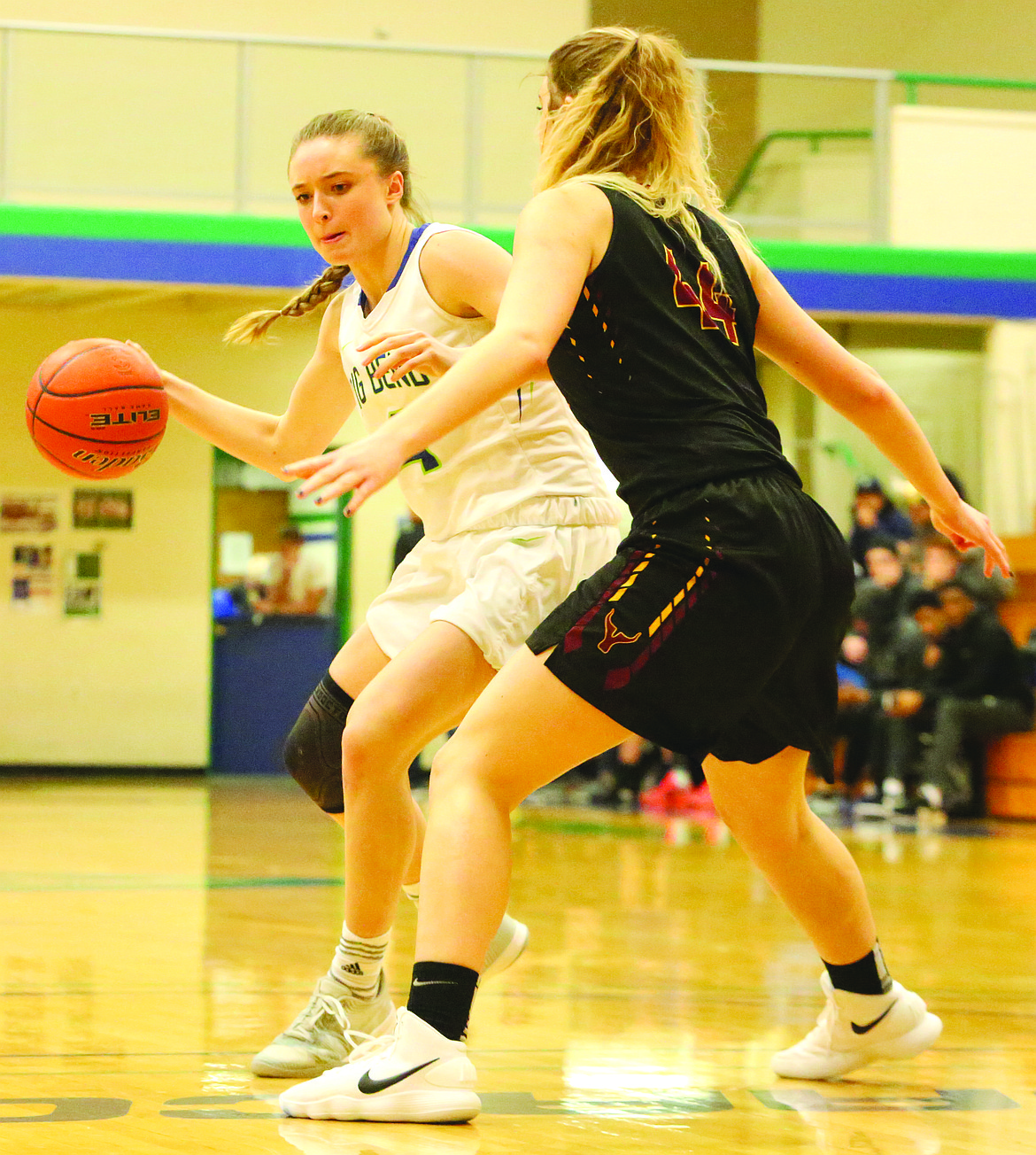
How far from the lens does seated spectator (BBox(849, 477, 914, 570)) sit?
10.1 meters

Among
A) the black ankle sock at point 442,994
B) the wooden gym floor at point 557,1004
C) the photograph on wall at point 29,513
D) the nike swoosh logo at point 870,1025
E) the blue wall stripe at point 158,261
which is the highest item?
the blue wall stripe at point 158,261

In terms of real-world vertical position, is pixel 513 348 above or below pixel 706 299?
below

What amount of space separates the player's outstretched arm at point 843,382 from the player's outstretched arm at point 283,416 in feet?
3.03

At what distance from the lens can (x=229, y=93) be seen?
1062cm

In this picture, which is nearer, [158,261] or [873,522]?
[873,522]

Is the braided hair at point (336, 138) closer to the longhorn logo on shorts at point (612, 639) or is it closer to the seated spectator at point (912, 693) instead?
the longhorn logo on shorts at point (612, 639)

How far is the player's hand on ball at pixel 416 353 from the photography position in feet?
8.46

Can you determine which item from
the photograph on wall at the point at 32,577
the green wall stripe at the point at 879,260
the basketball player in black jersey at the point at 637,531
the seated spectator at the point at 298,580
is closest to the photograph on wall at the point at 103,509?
the photograph on wall at the point at 32,577

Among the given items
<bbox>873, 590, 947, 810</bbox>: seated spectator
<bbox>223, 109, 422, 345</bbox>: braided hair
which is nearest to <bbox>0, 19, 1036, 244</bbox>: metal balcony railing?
<bbox>873, 590, 947, 810</bbox>: seated spectator

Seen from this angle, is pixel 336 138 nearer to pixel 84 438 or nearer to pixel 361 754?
pixel 84 438

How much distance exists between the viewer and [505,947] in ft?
9.96

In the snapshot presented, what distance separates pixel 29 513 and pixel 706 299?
439 inches

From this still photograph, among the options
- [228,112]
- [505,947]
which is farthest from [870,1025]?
[228,112]

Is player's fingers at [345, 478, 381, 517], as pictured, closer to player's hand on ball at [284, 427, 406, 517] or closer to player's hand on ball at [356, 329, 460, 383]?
player's hand on ball at [284, 427, 406, 517]
